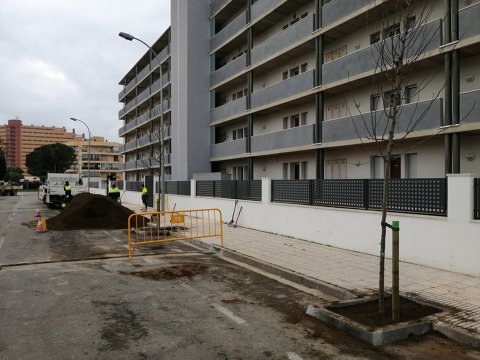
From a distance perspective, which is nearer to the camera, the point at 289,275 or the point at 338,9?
the point at 289,275

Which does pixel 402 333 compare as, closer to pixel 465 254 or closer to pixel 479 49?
pixel 465 254

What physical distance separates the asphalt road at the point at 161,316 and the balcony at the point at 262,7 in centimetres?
1757

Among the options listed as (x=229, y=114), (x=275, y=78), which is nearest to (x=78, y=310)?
(x=275, y=78)

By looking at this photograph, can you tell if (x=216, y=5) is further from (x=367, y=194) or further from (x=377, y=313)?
(x=377, y=313)

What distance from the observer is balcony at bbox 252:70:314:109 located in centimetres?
1995

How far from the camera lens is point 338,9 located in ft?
58.7

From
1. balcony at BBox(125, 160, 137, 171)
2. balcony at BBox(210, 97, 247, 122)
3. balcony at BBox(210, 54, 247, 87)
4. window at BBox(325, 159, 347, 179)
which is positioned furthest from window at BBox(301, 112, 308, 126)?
balcony at BBox(125, 160, 137, 171)

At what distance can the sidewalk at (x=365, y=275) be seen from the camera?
18.0 feet

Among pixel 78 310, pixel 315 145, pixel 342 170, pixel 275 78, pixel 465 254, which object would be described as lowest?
pixel 78 310

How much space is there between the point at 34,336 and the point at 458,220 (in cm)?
785

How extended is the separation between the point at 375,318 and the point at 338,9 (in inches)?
628

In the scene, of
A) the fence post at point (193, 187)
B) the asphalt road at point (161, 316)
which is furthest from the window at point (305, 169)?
the asphalt road at point (161, 316)

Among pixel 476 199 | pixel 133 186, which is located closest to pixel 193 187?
pixel 133 186

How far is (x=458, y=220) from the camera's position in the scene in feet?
26.9
